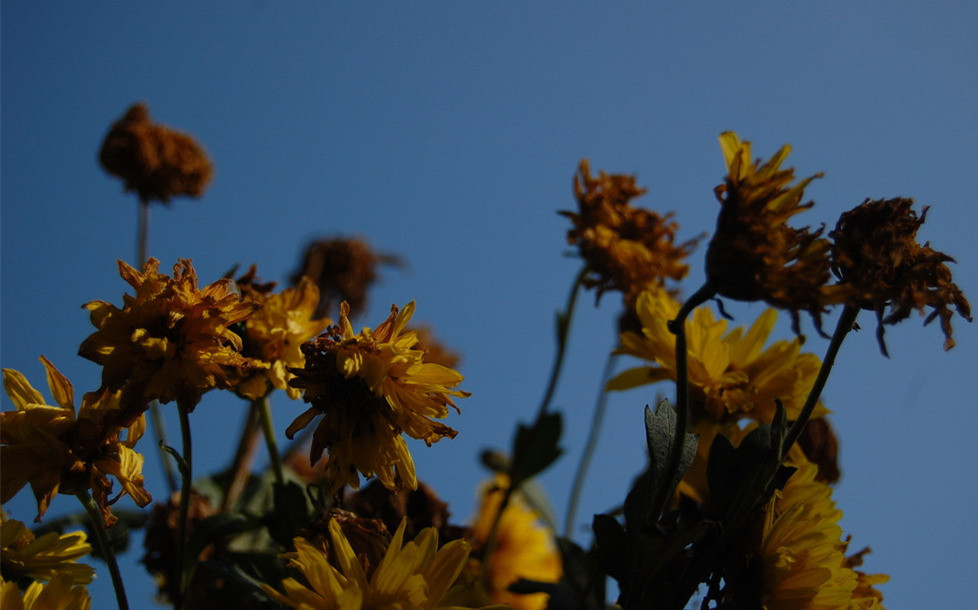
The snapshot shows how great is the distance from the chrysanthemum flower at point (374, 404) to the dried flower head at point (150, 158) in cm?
121

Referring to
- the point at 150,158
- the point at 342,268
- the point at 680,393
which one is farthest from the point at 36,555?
the point at 342,268

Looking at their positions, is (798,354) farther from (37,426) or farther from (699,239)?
(37,426)

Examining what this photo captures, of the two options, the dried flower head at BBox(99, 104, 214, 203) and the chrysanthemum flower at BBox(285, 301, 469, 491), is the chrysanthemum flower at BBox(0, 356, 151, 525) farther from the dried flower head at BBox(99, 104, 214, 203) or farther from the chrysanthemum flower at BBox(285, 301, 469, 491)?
the dried flower head at BBox(99, 104, 214, 203)

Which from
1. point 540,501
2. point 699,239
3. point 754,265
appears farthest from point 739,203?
point 540,501

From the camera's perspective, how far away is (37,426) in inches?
28.0

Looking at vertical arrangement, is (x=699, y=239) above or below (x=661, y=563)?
above

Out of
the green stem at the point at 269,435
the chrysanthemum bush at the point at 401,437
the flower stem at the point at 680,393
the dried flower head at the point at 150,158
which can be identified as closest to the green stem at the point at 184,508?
the chrysanthemum bush at the point at 401,437

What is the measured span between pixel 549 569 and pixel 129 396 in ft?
3.64

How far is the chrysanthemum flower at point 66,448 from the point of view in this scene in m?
0.70

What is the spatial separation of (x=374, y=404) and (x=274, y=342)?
14 centimetres

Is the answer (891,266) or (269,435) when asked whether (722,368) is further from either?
(269,435)

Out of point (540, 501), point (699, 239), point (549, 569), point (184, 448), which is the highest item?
point (699, 239)

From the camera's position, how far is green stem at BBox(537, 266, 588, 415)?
1251 millimetres

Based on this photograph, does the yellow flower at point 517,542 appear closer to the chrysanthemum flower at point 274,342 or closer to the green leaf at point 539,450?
the green leaf at point 539,450
